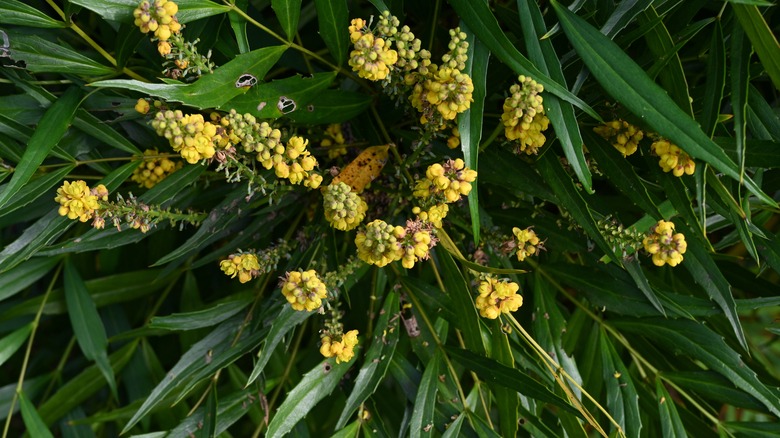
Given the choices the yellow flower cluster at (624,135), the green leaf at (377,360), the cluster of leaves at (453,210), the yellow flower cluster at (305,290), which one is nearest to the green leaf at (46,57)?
the cluster of leaves at (453,210)

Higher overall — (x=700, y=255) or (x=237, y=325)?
(x=700, y=255)

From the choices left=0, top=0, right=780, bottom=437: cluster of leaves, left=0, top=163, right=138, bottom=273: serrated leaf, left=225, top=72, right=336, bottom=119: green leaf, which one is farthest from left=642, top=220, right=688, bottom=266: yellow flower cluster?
left=0, top=163, right=138, bottom=273: serrated leaf

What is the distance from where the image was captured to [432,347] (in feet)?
2.78

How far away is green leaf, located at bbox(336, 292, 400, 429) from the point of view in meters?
0.78

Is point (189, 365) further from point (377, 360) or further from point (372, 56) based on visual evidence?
point (372, 56)

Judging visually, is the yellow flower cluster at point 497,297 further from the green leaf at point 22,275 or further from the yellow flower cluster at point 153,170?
the green leaf at point 22,275

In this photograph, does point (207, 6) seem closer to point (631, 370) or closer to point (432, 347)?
point (432, 347)

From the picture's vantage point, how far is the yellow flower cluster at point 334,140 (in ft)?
2.75

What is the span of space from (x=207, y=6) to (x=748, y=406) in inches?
30.8

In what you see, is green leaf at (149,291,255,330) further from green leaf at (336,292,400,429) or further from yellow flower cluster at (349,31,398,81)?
yellow flower cluster at (349,31,398,81)

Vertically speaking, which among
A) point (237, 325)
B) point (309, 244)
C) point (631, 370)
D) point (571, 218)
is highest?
point (571, 218)

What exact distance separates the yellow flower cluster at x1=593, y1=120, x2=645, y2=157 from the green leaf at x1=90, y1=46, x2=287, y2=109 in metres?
0.35

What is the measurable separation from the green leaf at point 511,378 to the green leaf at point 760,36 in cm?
37

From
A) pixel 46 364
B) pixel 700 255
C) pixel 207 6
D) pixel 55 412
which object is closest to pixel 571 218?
pixel 700 255
